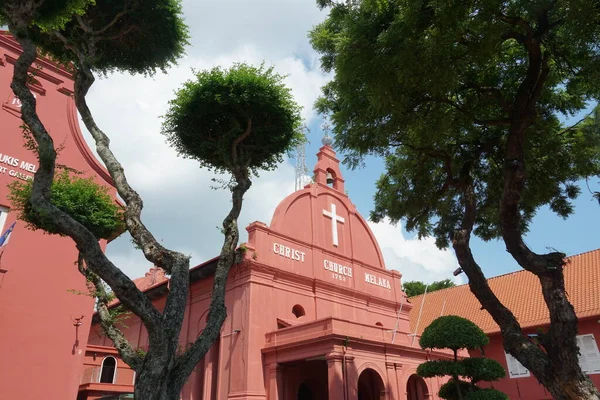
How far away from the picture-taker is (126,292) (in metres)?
6.03

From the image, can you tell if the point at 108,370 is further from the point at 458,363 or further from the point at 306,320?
the point at 458,363

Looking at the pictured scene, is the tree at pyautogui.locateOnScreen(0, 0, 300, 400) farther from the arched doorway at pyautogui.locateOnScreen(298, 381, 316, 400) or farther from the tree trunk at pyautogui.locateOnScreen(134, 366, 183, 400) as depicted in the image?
the arched doorway at pyautogui.locateOnScreen(298, 381, 316, 400)

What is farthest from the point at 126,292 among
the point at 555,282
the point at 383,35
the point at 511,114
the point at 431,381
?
the point at 431,381

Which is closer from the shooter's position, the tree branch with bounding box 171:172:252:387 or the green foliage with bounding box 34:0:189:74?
the tree branch with bounding box 171:172:252:387

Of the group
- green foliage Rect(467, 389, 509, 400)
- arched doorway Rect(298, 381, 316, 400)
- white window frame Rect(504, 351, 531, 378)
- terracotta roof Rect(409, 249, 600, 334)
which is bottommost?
green foliage Rect(467, 389, 509, 400)

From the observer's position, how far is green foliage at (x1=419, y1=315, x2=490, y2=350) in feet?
37.1

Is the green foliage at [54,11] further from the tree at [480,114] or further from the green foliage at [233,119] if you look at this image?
the tree at [480,114]

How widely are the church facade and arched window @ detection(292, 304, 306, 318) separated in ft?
0.13

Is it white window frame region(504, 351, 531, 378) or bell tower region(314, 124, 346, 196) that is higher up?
bell tower region(314, 124, 346, 196)

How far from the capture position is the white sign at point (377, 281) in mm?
20484

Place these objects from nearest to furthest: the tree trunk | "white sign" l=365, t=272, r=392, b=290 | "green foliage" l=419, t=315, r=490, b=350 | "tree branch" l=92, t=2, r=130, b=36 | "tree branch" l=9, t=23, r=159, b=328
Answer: the tree trunk < "tree branch" l=9, t=23, r=159, b=328 < "tree branch" l=92, t=2, r=130, b=36 < "green foliage" l=419, t=315, r=490, b=350 < "white sign" l=365, t=272, r=392, b=290

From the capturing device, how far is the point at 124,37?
10.1 metres

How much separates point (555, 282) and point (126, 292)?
6.25 meters

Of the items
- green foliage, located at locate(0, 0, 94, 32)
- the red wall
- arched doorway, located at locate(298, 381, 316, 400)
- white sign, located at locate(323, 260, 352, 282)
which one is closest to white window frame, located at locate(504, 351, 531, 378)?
the red wall
